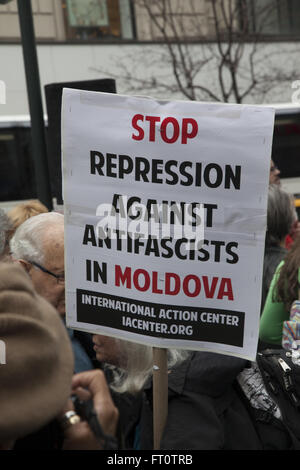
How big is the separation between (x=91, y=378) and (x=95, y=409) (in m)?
0.09

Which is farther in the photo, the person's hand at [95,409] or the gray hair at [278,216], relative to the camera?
the gray hair at [278,216]

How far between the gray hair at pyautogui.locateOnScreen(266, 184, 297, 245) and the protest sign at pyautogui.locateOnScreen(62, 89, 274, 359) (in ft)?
6.53

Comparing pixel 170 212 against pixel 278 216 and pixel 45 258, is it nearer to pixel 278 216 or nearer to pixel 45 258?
pixel 45 258

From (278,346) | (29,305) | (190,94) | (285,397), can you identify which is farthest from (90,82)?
(190,94)

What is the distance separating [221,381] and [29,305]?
2.63 feet

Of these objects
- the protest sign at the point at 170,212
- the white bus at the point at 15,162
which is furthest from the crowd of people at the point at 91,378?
the white bus at the point at 15,162

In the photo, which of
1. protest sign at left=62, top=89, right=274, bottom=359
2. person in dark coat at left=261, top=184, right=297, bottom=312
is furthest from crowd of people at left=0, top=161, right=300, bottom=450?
person in dark coat at left=261, top=184, right=297, bottom=312

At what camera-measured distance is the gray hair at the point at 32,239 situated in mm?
2467

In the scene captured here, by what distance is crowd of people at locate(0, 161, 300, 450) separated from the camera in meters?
1.09

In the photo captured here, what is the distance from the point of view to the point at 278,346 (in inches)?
119

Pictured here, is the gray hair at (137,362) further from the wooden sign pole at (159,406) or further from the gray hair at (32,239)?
the gray hair at (32,239)

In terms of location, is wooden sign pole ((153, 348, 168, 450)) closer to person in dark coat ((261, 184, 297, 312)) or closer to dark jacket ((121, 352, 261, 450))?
dark jacket ((121, 352, 261, 450))

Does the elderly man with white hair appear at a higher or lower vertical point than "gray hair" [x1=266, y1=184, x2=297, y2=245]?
higher

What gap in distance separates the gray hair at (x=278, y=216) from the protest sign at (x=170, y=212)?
1990mm
